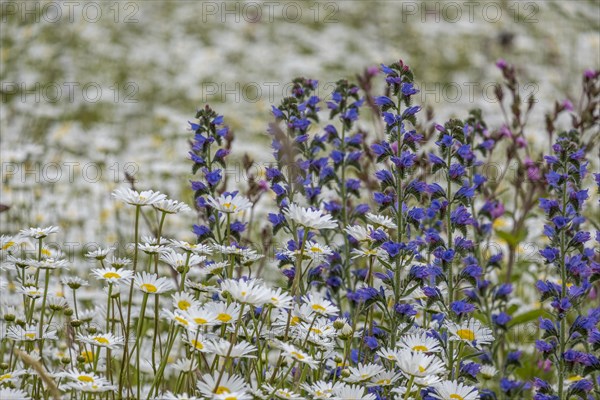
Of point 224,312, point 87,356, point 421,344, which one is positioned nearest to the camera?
point 224,312

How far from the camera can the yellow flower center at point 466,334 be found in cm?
216

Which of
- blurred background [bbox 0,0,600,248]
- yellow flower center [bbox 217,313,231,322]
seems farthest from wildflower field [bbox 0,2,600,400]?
blurred background [bbox 0,0,600,248]

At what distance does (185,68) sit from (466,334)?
1005 cm

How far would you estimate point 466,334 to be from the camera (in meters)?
2.18

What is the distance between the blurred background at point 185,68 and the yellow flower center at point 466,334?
10.5ft

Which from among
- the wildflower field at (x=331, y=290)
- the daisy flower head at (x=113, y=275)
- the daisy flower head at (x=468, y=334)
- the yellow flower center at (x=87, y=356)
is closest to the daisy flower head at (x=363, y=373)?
the wildflower field at (x=331, y=290)

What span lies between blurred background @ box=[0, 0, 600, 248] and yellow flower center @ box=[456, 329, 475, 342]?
3211mm

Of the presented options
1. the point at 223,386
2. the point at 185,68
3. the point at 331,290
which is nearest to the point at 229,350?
the point at 223,386

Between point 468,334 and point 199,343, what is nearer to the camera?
point 199,343

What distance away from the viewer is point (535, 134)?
6465mm

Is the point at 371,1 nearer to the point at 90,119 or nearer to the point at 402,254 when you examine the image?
the point at 90,119

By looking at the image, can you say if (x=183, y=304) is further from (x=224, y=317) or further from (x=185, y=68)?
(x=185, y=68)

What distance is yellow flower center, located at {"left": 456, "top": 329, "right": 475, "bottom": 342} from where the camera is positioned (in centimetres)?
216

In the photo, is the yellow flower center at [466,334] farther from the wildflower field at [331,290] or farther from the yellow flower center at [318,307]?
the yellow flower center at [318,307]
